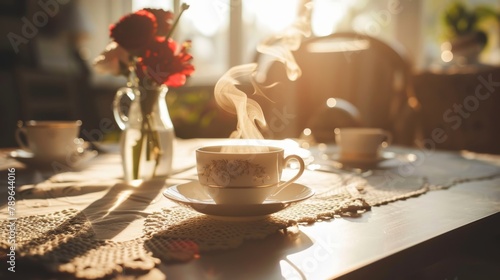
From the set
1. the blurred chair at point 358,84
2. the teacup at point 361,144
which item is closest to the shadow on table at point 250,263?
the teacup at point 361,144

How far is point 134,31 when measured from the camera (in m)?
0.90

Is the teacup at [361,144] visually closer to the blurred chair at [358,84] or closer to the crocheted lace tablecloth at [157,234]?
the crocheted lace tablecloth at [157,234]

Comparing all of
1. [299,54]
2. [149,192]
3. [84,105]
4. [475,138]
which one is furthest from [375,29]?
[149,192]

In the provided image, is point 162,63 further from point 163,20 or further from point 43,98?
point 43,98

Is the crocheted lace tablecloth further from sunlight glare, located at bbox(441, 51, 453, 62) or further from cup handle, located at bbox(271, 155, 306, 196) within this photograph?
sunlight glare, located at bbox(441, 51, 453, 62)

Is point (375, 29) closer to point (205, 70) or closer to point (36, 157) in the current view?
point (205, 70)

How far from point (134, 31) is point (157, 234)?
454 millimetres

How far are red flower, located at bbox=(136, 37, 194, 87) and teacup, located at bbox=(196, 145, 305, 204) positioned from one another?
0.28 m

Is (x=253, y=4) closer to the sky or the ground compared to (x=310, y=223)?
closer to the sky

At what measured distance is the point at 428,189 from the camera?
3.15ft

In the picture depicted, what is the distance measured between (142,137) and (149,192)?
15 centimetres

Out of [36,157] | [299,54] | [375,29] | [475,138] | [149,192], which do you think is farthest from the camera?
[375,29]

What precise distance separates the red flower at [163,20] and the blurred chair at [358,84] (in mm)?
1282

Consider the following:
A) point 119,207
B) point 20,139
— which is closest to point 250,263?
point 119,207
